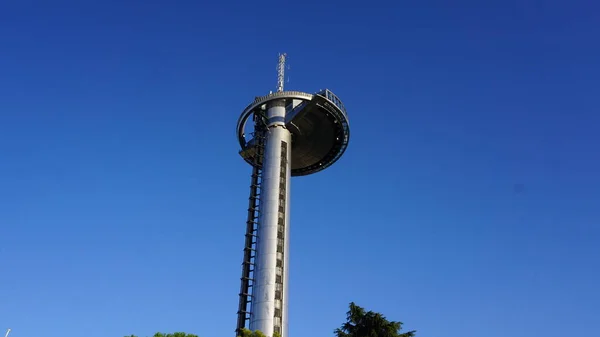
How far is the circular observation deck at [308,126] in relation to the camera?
86500 mm

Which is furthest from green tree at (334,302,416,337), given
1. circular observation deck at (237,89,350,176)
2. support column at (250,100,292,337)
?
circular observation deck at (237,89,350,176)

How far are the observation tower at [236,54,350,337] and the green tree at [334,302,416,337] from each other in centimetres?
893

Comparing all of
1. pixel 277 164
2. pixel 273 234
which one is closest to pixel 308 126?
pixel 277 164

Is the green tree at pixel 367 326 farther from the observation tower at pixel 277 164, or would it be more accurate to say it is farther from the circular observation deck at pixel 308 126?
the circular observation deck at pixel 308 126

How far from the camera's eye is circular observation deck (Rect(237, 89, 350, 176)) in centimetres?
8650

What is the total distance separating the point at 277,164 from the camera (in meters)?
83.0

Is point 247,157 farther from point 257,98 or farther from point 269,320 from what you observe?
point 269,320

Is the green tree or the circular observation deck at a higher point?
the circular observation deck

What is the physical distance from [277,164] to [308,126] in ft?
36.8

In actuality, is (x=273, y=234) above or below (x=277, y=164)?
below

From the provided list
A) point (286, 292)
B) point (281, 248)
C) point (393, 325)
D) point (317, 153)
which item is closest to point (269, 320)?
point (286, 292)

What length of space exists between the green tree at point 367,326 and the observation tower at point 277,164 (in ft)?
29.3

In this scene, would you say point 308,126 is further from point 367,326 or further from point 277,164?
point 367,326

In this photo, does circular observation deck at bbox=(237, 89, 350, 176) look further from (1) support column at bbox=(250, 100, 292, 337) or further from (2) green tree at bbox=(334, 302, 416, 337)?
(2) green tree at bbox=(334, 302, 416, 337)
